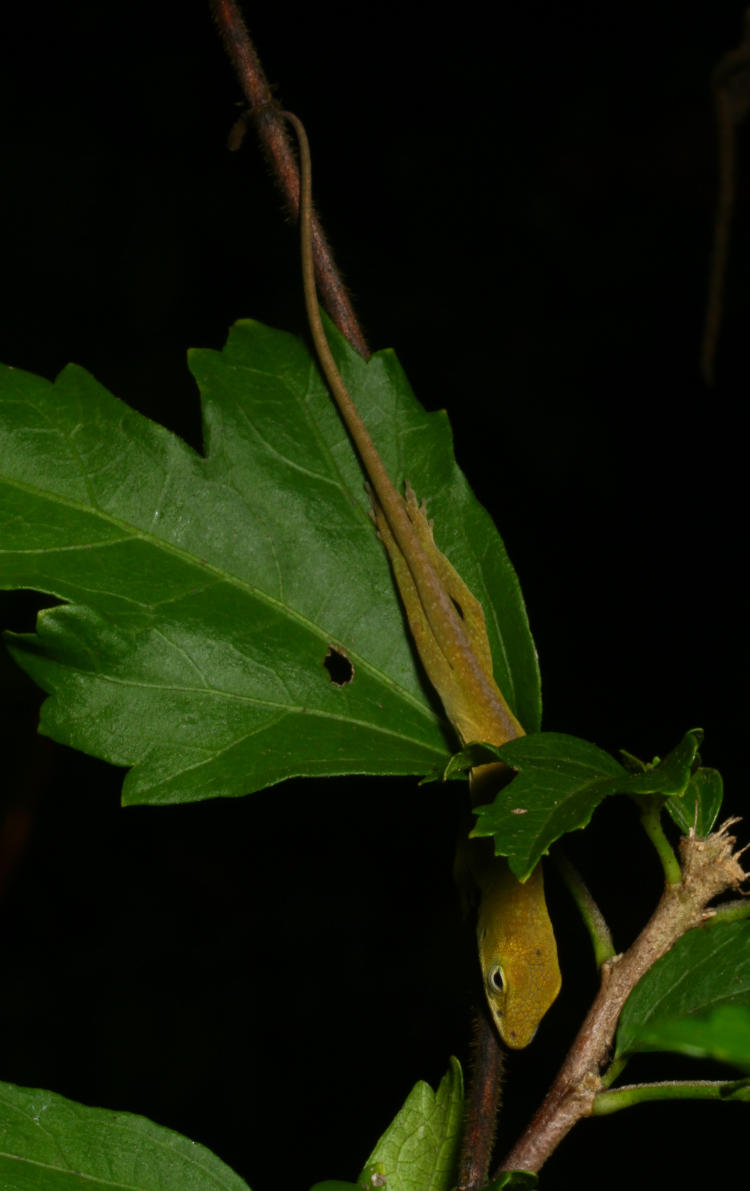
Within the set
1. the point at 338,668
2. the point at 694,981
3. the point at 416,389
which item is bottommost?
the point at 694,981

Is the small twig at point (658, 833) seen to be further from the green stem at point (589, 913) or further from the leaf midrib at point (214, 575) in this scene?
the leaf midrib at point (214, 575)

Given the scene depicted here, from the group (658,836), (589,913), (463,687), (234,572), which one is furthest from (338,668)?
(658,836)

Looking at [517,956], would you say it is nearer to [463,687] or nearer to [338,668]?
[463,687]

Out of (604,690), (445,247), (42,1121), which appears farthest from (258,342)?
(445,247)

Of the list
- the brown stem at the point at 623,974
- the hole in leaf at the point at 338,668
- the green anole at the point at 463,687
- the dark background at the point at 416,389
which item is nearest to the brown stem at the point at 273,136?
the green anole at the point at 463,687

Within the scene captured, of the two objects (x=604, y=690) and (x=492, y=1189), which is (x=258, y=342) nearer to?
(x=492, y=1189)
